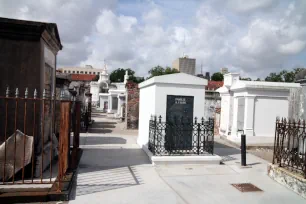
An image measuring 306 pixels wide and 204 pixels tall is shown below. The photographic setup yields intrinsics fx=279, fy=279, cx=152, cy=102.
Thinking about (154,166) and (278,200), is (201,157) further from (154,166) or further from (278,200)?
(278,200)

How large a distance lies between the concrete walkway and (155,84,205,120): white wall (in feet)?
5.19

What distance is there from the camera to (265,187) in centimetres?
598

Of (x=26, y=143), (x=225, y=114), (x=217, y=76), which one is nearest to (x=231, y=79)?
(x=225, y=114)

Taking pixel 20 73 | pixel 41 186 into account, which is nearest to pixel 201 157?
pixel 41 186

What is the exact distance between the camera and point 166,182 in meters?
6.05

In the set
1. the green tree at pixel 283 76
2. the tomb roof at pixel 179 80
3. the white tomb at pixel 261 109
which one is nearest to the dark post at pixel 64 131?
the tomb roof at pixel 179 80

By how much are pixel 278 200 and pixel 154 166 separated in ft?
10.3

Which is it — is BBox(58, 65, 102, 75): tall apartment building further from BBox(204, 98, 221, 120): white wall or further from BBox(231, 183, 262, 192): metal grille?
BBox(231, 183, 262, 192): metal grille

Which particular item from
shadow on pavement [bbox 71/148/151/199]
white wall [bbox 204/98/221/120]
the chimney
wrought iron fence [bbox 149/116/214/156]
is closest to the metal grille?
wrought iron fence [bbox 149/116/214/156]

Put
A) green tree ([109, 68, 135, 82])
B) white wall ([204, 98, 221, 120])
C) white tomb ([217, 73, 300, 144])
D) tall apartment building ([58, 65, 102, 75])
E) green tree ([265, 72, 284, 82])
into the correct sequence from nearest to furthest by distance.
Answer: white tomb ([217, 73, 300, 144]) < white wall ([204, 98, 221, 120]) < green tree ([265, 72, 284, 82]) < green tree ([109, 68, 135, 82]) < tall apartment building ([58, 65, 102, 75])

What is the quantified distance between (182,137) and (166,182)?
242 cm

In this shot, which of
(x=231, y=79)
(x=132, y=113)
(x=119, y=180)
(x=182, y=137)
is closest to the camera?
(x=119, y=180)

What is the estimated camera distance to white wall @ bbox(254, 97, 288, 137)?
12727 millimetres

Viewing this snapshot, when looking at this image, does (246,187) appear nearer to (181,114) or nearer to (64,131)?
(181,114)
